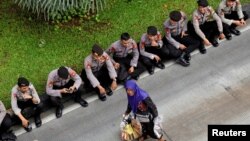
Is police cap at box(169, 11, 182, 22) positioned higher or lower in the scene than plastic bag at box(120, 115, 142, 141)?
higher

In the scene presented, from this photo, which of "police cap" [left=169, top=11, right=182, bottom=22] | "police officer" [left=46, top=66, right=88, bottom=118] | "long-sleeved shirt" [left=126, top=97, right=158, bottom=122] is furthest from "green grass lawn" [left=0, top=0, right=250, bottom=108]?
"long-sleeved shirt" [left=126, top=97, right=158, bottom=122]

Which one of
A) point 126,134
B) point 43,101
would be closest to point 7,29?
point 43,101

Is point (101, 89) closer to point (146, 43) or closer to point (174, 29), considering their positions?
point (146, 43)

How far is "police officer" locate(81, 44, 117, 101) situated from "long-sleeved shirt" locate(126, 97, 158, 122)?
1.36m

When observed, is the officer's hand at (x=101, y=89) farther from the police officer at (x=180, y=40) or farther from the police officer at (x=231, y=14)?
the police officer at (x=231, y=14)

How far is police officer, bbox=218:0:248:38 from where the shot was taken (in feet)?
35.3

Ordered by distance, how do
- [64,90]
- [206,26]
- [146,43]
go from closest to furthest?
[64,90], [146,43], [206,26]

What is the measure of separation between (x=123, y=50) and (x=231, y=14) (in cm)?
257

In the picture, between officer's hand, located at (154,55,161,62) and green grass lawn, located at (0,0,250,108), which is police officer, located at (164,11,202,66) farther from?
green grass lawn, located at (0,0,250,108)

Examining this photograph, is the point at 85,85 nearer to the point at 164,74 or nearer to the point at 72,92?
the point at 72,92

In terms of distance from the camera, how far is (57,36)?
1112 cm

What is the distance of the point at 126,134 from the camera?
29.8ft

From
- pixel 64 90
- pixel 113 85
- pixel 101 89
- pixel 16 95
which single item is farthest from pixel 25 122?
pixel 113 85

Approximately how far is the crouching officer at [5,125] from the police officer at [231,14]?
4.80m
